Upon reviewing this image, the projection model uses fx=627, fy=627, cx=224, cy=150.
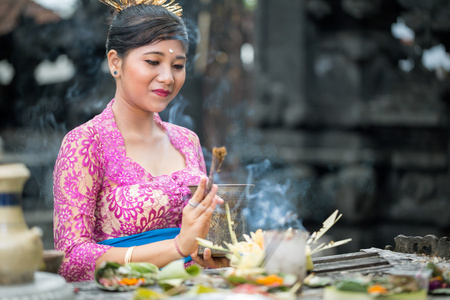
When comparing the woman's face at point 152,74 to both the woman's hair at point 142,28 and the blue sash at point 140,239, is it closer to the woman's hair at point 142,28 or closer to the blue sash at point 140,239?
the woman's hair at point 142,28

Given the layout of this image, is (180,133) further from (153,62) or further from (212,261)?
(212,261)

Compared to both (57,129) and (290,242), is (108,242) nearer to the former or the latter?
(290,242)

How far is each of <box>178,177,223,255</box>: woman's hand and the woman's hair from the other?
870 mm

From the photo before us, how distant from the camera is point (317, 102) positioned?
683 centimetres

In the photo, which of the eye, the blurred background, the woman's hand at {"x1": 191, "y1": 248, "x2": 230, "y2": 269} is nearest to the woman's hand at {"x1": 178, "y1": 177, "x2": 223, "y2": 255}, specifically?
the woman's hand at {"x1": 191, "y1": 248, "x2": 230, "y2": 269}

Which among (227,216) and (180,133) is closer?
(227,216)

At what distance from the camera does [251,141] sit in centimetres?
727

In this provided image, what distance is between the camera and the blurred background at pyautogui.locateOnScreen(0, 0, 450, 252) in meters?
6.61

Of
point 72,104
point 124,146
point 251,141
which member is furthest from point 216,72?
point 124,146

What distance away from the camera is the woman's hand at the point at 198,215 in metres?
2.34

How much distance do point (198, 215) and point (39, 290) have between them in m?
0.86

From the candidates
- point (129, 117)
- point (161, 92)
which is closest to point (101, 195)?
point (129, 117)

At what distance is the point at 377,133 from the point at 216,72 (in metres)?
2.43

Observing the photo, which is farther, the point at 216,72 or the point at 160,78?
the point at 216,72
